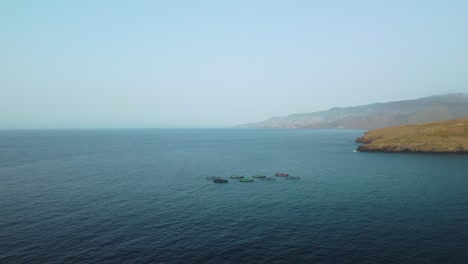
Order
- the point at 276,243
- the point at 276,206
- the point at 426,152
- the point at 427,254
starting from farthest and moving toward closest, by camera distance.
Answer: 1. the point at 426,152
2. the point at 276,206
3. the point at 276,243
4. the point at 427,254

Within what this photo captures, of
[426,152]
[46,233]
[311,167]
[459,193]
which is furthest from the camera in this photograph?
[426,152]

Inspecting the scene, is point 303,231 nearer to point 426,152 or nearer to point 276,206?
point 276,206

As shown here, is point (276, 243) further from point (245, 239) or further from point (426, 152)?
point (426, 152)

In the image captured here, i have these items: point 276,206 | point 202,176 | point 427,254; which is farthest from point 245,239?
point 202,176

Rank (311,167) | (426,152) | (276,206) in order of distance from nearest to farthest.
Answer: (276,206)
(311,167)
(426,152)

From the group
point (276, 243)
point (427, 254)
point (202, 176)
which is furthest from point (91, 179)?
point (427, 254)

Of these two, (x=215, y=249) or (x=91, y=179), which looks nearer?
(x=215, y=249)
